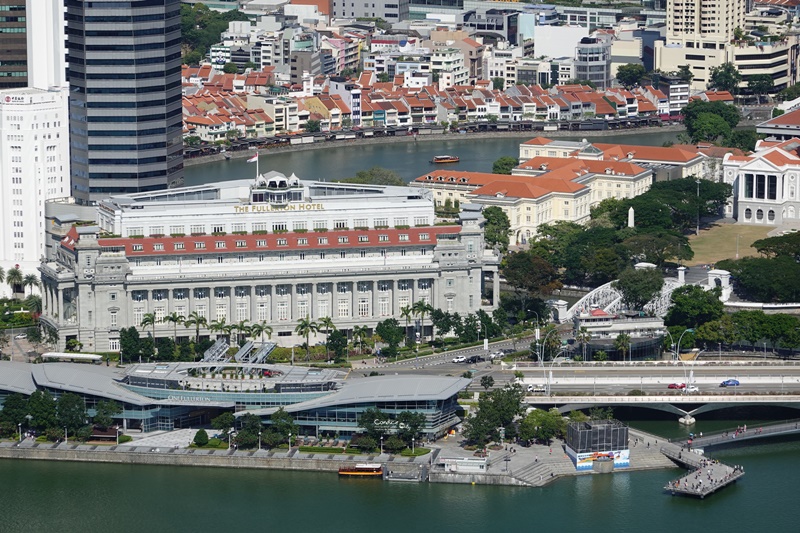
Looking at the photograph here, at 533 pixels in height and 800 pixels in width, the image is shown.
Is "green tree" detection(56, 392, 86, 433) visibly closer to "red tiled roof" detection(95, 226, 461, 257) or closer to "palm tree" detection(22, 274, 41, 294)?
"red tiled roof" detection(95, 226, 461, 257)

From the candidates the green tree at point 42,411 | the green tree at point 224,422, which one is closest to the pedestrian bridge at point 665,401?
the green tree at point 224,422

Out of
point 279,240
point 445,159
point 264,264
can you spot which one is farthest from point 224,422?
point 445,159

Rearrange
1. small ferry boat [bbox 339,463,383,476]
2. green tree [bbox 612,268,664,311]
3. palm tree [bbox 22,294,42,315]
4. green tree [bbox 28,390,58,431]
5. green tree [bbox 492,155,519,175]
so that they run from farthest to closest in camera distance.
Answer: green tree [bbox 492,155,519,175] < palm tree [bbox 22,294,42,315] < green tree [bbox 612,268,664,311] < green tree [bbox 28,390,58,431] < small ferry boat [bbox 339,463,383,476]

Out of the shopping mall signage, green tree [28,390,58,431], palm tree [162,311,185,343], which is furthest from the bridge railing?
green tree [28,390,58,431]

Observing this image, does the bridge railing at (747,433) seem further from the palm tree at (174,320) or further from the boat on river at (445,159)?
the boat on river at (445,159)

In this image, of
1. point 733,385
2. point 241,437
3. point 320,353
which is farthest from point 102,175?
point 733,385

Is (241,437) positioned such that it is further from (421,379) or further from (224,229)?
(224,229)
